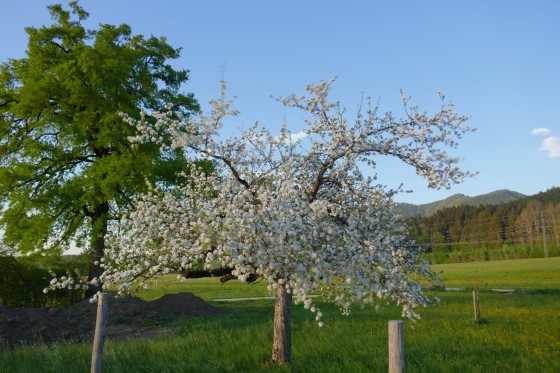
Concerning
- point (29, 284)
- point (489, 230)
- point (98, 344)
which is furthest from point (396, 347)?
point (489, 230)

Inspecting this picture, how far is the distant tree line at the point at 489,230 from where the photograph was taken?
111406 mm

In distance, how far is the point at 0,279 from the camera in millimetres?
25641

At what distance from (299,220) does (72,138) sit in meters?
21.3

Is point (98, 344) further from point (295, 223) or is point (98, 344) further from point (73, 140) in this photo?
point (73, 140)

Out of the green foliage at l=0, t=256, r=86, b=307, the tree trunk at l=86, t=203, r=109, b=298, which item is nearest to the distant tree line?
the tree trunk at l=86, t=203, r=109, b=298

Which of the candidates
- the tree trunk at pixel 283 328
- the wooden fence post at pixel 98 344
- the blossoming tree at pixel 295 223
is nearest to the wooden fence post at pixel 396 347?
the blossoming tree at pixel 295 223

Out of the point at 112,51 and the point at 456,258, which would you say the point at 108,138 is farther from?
the point at 456,258

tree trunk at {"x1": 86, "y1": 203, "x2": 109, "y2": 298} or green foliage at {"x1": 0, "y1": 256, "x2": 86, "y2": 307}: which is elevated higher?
tree trunk at {"x1": 86, "y1": 203, "x2": 109, "y2": 298}

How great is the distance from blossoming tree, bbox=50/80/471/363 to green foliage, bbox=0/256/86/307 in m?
17.0

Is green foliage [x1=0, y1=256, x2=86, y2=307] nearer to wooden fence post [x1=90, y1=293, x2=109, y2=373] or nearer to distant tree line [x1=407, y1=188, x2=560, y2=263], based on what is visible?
wooden fence post [x1=90, y1=293, x2=109, y2=373]

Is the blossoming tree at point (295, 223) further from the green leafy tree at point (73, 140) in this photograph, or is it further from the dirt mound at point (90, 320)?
Answer: the green leafy tree at point (73, 140)

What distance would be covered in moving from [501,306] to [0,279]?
27.6m

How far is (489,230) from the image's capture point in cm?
13738

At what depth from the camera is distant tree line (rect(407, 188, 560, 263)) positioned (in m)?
111
